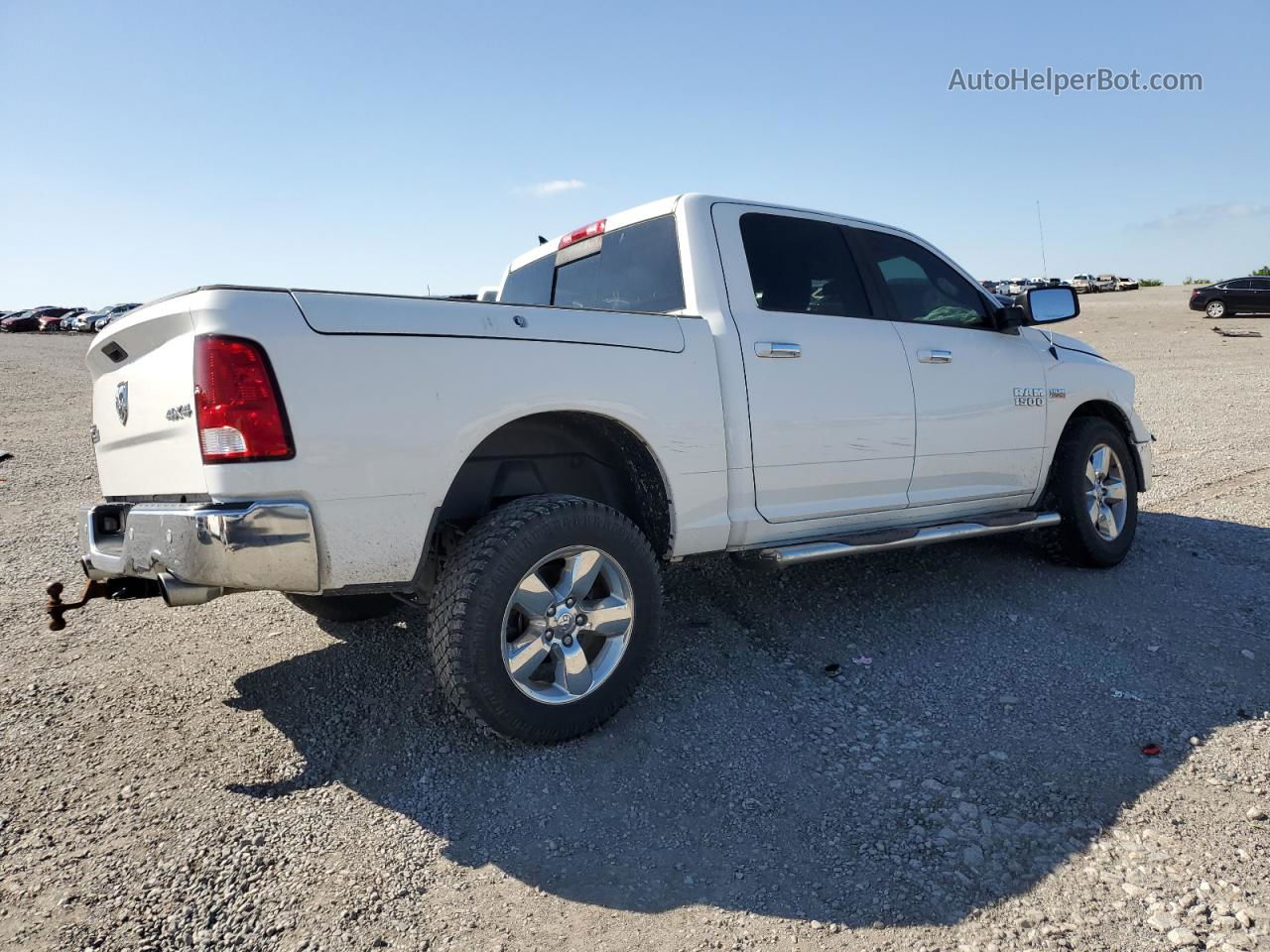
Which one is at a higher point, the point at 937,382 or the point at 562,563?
the point at 937,382

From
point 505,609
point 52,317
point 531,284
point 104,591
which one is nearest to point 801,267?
point 531,284

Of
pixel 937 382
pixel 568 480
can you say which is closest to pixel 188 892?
pixel 568 480

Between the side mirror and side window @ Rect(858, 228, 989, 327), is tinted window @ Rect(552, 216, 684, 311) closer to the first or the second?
side window @ Rect(858, 228, 989, 327)

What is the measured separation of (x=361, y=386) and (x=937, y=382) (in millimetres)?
2922

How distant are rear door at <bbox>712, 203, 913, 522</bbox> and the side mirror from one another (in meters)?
1.00

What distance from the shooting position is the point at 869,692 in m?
3.62

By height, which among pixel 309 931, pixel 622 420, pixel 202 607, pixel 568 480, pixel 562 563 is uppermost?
pixel 622 420

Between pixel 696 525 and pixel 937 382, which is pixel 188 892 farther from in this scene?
pixel 937 382

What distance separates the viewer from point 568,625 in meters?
3.11

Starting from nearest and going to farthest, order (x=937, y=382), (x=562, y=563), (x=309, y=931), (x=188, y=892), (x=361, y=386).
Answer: (x=309, y=931) < (x=188, y=892) < (x=361, y=386) < (x=562, y=563) < (x=937, y=382)

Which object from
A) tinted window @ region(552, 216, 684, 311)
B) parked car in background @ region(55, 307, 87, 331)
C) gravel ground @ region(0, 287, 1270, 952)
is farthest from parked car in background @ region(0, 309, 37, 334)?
tinted window @ region(552, 216, 684, 311)

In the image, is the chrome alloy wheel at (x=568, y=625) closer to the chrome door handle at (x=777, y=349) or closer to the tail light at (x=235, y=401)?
the tail light at (x=235, y=401)

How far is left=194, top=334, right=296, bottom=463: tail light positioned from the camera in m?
2.54

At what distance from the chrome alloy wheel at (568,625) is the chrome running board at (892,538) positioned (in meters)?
0.79
